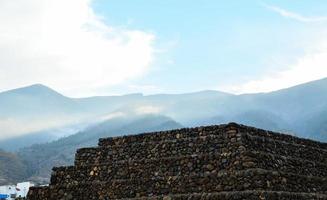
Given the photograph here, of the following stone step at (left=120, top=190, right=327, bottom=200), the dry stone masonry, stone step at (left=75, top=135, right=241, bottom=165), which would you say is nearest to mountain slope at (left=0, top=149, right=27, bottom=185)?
stone step at (left=75, top=135, right=241, bottom=165)

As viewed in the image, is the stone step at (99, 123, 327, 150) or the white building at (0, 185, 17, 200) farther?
the white building at (0, 185, 17, 200)

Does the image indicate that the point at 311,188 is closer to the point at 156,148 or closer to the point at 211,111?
the point at 156,148

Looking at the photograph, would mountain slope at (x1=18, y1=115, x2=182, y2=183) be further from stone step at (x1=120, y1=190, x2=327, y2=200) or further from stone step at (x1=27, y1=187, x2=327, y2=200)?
stone step at (x1=120, y1=190, x2=327, y2=200)

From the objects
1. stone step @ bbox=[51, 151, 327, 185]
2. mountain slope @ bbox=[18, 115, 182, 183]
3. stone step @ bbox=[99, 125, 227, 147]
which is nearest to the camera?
stone step @ bbox=[51, 151, 327, 185]

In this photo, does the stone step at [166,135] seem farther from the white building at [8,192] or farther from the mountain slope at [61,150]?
the mountain slope at [61,150]

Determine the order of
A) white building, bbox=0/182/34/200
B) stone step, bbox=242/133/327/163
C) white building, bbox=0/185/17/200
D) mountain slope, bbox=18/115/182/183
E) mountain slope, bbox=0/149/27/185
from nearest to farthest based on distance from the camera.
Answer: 1. stone step, bbox=242/133/327/163
2. white building, bbox=0/182/34/200
3. white building, bbox=0/185/17/200
4. mountain slope, bbox=0/149/27/185
5. mountain slope, bbox=18/115/182/183

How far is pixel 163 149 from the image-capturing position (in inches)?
716

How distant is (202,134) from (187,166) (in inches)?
52.9

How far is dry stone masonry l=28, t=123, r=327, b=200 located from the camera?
51.6ft

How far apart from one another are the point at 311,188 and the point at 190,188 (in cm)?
331

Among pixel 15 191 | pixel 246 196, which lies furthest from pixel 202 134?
pixel 15 191

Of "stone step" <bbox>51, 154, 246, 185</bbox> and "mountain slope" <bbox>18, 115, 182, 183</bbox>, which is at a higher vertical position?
"stone step" <bbox>51, 154, 246, 185</bbox>

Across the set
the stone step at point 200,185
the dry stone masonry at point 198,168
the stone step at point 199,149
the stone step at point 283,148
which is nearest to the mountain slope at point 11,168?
the stone step at point 199,149

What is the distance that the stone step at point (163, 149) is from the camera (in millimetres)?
16953
